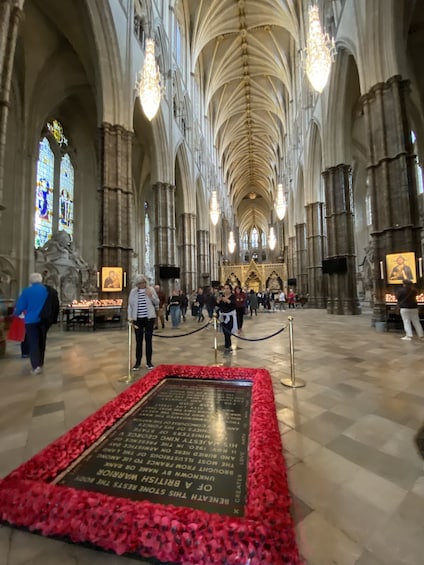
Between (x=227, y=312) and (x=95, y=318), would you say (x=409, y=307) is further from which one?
(x=95, y=318)

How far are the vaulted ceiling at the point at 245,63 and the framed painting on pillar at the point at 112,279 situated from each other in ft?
72.2

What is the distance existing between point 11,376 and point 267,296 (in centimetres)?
1785

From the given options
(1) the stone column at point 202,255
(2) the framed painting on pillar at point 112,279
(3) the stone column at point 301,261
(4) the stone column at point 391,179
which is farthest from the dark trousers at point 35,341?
(3) the stone column at point 301,261

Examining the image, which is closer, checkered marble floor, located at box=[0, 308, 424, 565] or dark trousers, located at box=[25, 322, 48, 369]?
checkered marble floor, located at box=[0, 308, 424, 565]

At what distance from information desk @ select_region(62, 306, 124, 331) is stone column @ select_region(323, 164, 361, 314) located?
1098 centimetres

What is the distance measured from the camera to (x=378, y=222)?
A: 30.9ft

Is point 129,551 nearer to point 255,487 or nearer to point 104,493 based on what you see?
point 104,493

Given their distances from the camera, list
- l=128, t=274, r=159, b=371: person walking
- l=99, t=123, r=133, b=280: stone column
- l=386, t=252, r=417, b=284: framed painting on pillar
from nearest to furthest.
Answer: l=128, t=274, r=159, b=371: person walking, l=386, t=252, r=417, b=284: framed painting on pillar, l=99, t=123, r=133, b=280: stone column

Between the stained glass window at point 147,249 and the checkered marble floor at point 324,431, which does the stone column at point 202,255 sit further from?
the checkered marble floor at point 324,431

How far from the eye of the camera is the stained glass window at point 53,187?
15844 mm

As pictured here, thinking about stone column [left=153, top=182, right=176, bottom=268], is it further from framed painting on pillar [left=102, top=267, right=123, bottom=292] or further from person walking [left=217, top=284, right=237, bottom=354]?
person walking [left=217, top=284, right=237, bottom=354]

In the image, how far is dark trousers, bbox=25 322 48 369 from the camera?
4.55 meters

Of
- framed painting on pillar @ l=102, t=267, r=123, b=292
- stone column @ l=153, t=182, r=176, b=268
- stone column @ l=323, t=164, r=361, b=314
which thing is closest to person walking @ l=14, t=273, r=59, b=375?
framed painting on pillar @ l=102, t=267, r=123, b=292

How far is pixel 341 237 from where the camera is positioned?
14.1 m
